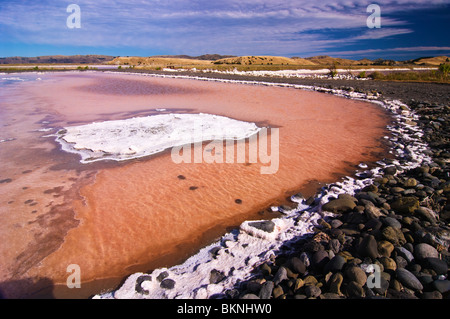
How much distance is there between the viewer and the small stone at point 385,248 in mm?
3352

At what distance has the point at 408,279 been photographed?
2945mm

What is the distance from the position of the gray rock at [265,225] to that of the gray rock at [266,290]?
1273 mm

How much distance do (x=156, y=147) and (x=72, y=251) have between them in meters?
4.84

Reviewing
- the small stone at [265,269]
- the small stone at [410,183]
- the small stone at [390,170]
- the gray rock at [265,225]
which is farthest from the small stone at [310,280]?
the small stone at [390,170]

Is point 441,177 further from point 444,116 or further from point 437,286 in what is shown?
point 444,116

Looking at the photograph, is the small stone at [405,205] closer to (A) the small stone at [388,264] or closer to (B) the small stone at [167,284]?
(A) the small stone at [388,264]

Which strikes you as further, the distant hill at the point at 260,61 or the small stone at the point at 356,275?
the distant hill at the point at 260,61

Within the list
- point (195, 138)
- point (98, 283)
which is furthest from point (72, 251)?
point (195, 138)

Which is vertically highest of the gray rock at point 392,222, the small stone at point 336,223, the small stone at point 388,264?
the gray rock at point 392,222

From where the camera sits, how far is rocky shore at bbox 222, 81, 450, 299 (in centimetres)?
292

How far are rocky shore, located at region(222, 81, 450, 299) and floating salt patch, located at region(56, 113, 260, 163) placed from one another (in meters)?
5.35

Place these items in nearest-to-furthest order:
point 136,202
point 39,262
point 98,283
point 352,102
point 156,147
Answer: point 98,283
point 39,262
point 136,202
point 156,147
point 352,102

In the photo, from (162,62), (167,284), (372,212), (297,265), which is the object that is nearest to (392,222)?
(372,212)

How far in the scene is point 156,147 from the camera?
8.55 m
